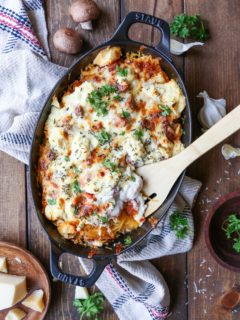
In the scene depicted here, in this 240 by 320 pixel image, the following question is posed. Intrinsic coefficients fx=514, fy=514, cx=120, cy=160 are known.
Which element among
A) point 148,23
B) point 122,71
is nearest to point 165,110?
point 122,71

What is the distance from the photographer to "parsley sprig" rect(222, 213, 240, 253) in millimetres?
2572

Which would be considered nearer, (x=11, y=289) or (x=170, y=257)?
(x=11, y=289)

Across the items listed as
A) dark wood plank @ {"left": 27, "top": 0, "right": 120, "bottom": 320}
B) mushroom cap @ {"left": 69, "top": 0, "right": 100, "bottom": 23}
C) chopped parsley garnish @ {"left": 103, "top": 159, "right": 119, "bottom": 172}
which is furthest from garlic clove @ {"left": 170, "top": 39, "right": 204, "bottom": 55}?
chopped parsley garnish @ {"left": 103, "top": 159, "right": 119, "bottom": 172}

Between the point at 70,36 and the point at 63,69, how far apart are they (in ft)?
0.54

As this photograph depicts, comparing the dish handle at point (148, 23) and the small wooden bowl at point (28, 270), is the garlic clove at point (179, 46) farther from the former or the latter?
the small wooden bowl at point (28, 270)

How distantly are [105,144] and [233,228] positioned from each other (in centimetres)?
81

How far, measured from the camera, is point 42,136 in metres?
2.39

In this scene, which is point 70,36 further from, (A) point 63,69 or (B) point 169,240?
(B) point 169,240

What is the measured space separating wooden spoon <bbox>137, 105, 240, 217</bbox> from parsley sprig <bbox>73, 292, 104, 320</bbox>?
58 cm

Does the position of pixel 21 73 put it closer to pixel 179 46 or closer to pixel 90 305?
pixel 179 46

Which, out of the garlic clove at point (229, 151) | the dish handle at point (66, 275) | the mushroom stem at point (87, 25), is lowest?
the dish handle at point (66, 275)

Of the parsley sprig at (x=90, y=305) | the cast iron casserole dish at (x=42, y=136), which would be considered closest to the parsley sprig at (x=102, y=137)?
the cast iron casserole dish at (x=42, y=136)

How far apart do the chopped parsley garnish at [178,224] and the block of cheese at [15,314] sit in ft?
2.90

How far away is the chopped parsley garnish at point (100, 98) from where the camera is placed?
2311 mm
